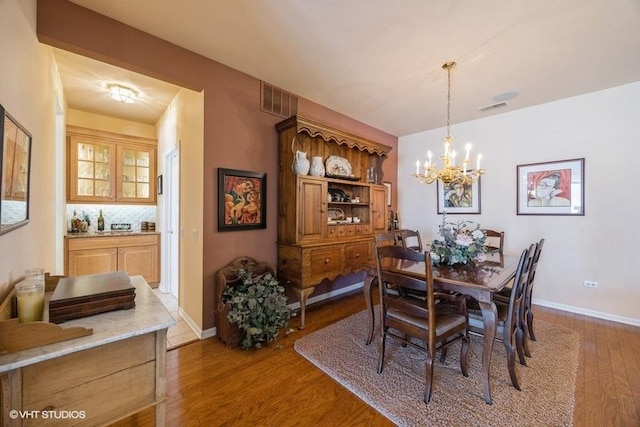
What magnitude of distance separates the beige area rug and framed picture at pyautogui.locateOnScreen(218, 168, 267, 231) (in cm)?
138

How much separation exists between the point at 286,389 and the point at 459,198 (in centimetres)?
388

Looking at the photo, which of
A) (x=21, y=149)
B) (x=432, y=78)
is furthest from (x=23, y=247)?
(x=432, y=78)

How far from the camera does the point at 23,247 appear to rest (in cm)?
149

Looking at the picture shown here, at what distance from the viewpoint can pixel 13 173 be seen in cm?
127

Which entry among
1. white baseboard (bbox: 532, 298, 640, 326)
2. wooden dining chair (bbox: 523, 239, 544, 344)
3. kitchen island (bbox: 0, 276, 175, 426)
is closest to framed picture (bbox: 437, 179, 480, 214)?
white baseboard (bbox: 532, 298, 640, 326)

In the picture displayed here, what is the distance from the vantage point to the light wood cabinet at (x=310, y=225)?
9.54ft

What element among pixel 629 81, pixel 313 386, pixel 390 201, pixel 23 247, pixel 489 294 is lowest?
pixel 313 386

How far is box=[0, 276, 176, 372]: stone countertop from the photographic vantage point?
3.01 feet

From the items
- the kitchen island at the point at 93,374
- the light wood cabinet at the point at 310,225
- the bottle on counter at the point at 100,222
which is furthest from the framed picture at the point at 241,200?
the bottle on counter at the point at 100,222

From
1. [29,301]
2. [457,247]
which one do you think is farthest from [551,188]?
[29,301]

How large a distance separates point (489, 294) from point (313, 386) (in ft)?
4.70

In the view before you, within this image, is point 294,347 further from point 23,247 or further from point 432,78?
point 432,78

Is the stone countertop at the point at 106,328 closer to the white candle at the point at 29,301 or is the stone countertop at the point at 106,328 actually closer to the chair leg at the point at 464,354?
the white candle at the point at 29,301

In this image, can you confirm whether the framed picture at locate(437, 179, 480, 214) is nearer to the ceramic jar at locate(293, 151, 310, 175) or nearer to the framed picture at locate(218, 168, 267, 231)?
the ceramic jar at locate(293, 151, 310, 175)
